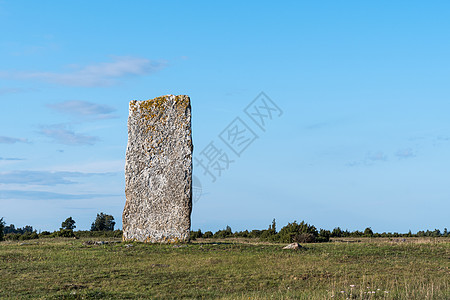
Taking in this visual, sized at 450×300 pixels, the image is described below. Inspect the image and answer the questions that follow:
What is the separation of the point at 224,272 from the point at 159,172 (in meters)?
9.13

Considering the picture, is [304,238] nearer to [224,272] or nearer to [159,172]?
[159,172]

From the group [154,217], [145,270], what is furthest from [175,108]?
[145,270]

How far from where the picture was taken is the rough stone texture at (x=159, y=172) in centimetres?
2456

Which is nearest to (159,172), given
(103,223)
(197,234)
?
(197,234)

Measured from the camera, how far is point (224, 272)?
17078mm

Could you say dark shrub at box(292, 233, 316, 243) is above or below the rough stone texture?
below

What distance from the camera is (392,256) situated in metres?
20.0

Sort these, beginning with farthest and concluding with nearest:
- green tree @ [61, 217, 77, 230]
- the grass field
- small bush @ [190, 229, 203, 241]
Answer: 1. green tree @ [61, 217, 77, 230]
2. small bush @ [190, 229, 203, 241]
3. the grass field

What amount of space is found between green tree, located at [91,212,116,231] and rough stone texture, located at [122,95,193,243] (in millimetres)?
27914

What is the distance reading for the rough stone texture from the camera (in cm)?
2456

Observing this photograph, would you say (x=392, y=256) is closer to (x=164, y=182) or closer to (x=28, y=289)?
(x=164, y=182)

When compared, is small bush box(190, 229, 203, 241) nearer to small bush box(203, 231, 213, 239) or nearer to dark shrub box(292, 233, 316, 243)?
small bush box(203, 231, 213, 239)

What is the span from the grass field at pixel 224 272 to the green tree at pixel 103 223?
2871 cm

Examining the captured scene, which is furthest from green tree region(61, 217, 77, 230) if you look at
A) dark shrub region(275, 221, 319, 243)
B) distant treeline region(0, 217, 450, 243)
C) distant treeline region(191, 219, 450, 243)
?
dark shrub region(275, 221, 319, 243)
